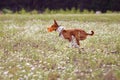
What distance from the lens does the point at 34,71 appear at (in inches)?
384

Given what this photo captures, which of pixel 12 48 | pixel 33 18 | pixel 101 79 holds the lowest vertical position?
pixel 33 18

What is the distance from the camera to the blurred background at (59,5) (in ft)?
132

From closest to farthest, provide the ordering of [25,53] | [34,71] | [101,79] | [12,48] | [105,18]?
1. [101,79]
2. [34,71]
3. [25,53]
4. [12,48]
5. [105,18]

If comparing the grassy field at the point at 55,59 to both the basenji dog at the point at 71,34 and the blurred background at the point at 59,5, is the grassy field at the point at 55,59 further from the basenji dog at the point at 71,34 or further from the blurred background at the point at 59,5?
the blurred background at the point at 59,5

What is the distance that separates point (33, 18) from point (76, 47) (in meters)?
16.2

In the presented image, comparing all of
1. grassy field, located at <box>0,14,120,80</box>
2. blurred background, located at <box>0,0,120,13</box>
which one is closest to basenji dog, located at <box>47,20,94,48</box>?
grassy field, located at <box>0,14,120,80</box>

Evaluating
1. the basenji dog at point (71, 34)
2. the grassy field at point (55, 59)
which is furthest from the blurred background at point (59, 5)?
the basenji dog at point (71, 34)

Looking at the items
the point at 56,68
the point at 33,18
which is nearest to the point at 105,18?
the point at 33,18

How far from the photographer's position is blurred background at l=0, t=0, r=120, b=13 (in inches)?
1578

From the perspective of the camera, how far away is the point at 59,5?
42812 millimetres

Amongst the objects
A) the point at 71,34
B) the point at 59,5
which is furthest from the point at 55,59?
the point at 59,5

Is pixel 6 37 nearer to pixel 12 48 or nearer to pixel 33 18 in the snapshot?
pixel 12 48

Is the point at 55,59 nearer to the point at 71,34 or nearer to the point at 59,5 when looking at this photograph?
the point at 71,34

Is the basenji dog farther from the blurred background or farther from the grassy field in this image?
the blurred background
